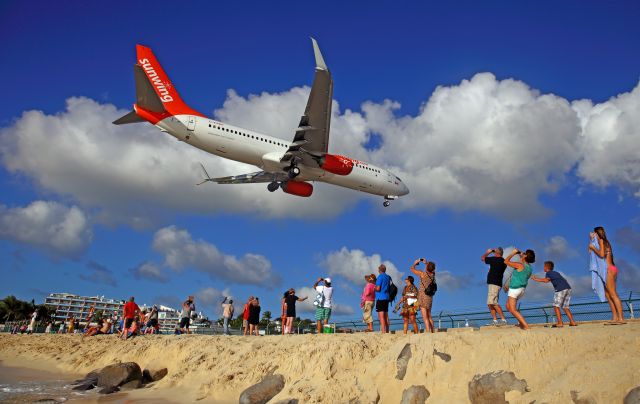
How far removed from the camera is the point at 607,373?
22.5ft

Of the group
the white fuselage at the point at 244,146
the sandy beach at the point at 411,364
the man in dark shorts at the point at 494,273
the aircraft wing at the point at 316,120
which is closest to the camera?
the sandy beach at the point at 411,364

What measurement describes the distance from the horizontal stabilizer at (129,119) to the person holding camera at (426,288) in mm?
22379

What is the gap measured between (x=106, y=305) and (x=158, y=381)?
200013mm

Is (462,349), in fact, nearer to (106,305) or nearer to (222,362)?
(222,362)

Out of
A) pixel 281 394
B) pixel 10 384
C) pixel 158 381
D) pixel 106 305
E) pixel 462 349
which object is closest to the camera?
pixel 462 349

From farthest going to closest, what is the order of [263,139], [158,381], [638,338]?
[263,139] → [158,381] → [638,338]

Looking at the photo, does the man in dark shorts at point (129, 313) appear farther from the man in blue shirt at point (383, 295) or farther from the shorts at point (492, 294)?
the shorts at point (492, 294)

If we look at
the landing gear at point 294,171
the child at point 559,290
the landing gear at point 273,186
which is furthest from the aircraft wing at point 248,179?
the child at point 559,290

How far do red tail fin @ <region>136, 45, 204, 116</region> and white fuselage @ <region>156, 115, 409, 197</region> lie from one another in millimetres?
835

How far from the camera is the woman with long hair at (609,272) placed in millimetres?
9164

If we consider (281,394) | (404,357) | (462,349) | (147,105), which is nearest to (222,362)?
(281,394)

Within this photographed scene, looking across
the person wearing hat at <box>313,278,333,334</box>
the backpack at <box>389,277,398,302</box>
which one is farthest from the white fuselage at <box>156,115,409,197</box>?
the backpack at <box>389,277,398,302</box>

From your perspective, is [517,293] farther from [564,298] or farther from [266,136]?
[266,136]

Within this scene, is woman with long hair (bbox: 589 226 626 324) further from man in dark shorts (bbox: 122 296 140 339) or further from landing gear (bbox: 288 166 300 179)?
landing gear (bbox: 288 166 300 179)
